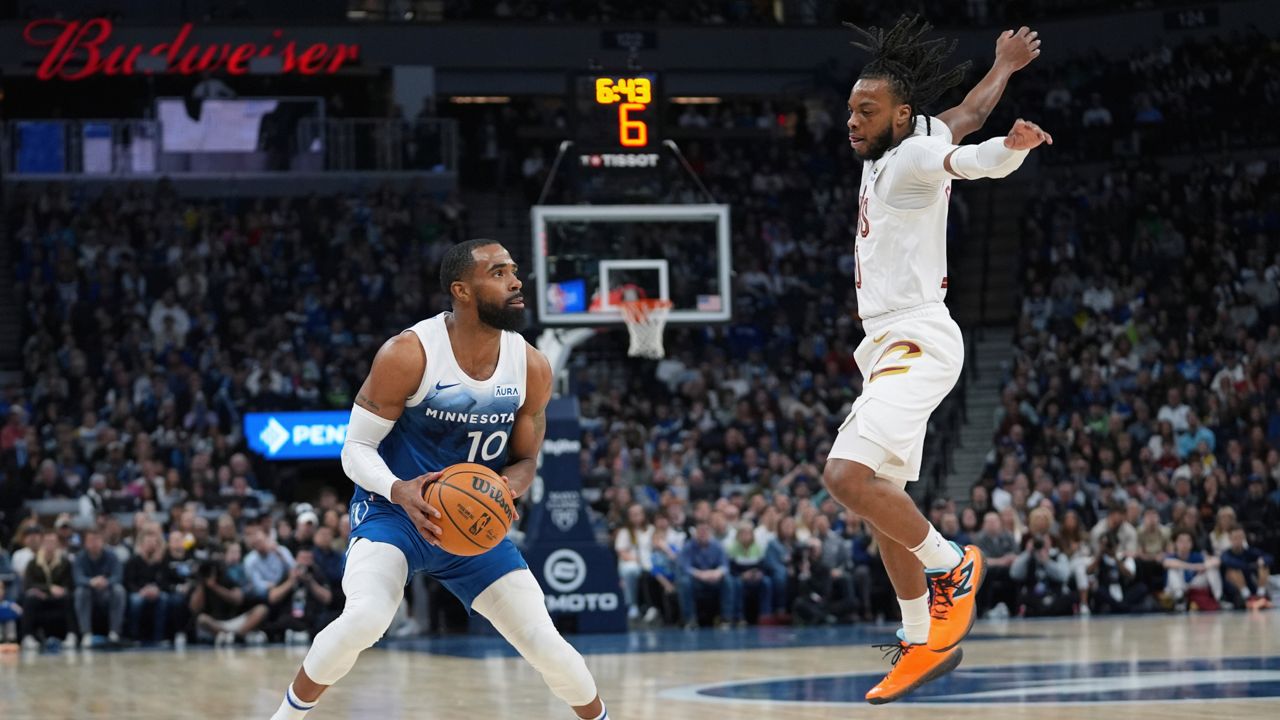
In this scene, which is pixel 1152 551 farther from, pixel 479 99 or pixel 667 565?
pixel 479 99

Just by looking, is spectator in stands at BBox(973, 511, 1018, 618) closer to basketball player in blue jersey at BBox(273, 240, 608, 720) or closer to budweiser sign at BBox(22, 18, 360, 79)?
basketball player in blue jersey at BBox(273, 240, 608, 720)

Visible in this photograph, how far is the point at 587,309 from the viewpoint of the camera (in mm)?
15367

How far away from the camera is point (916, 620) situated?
6.75 metres

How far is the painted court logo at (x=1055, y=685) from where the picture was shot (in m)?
9.15

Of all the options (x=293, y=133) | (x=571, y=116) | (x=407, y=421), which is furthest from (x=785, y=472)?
(x=407, y=421)

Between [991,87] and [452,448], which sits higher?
[991,87]

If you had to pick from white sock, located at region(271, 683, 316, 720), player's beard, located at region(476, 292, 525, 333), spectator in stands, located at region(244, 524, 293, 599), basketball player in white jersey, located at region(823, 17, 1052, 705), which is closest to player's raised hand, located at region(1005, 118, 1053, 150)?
basketball player in white jersey, located at region(823, 17, 1052, 705)

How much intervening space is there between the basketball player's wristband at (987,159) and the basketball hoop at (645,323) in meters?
9.25

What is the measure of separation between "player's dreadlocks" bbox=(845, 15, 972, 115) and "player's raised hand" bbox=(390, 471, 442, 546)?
2218 mm

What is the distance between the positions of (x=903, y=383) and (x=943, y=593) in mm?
852

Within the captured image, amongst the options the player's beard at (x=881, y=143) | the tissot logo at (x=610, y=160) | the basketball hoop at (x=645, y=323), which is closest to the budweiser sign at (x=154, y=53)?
the tissot logo at (x=610, y=160)

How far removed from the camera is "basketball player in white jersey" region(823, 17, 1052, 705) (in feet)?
21.1

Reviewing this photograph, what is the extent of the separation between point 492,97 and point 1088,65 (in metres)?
9.08

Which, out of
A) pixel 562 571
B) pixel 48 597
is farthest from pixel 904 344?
pixel 48 597
